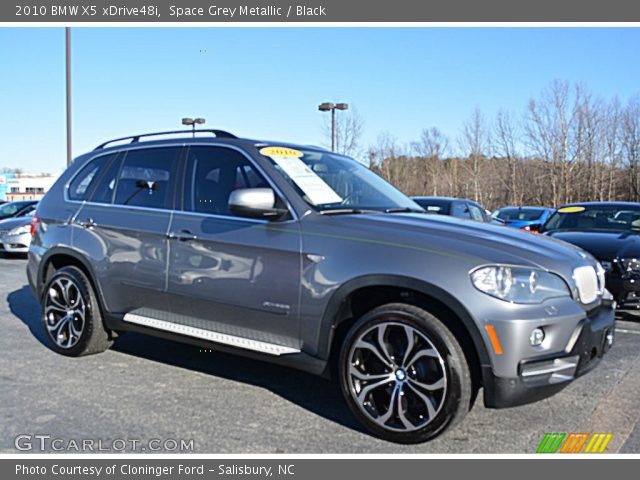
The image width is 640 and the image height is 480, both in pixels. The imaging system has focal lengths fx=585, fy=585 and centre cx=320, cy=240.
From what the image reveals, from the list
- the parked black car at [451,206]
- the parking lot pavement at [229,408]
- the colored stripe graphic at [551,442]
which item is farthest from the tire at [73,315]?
the parked black car at [451,206]

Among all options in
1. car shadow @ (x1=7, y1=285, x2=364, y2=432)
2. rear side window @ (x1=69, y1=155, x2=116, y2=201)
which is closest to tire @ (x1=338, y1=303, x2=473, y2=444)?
car shadow @ (x1=7, y1=285, x2=364, y2=432)

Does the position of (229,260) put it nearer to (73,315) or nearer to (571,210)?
(73,315)

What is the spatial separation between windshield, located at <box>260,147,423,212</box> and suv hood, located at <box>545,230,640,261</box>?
3.10 m

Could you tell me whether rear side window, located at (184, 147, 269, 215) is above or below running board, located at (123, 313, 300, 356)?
above

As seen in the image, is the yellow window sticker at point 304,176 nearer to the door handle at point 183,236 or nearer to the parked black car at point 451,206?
the door handle at point 183,236

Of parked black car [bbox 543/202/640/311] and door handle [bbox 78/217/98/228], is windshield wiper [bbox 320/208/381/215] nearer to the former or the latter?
door handle [bbox 78/217/98/228]

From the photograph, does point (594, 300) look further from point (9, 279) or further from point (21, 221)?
point (21, 221)

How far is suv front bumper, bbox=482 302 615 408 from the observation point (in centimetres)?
307

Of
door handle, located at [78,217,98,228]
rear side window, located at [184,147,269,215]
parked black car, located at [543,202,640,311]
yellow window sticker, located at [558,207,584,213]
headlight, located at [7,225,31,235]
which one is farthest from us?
headlight, located at [7,225,31,235]

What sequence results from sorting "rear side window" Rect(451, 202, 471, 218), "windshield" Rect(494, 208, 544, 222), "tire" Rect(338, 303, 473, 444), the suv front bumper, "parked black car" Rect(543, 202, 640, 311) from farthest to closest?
"windshield" Rect(494, 208, 544, 222) < "rear side window" Rect(451, 202, 471, 218) < "parked black car" Rect(543, 202, 640, 311) < "tire" Rect(338, 303, 473, 444) < the suv front bumper

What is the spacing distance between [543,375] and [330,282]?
128cm

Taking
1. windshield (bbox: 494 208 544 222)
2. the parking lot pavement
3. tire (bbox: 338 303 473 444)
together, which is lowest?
the parking lot pavement

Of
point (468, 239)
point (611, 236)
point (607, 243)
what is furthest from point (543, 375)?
point (611, 236)

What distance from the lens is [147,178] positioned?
4699 millimetres
